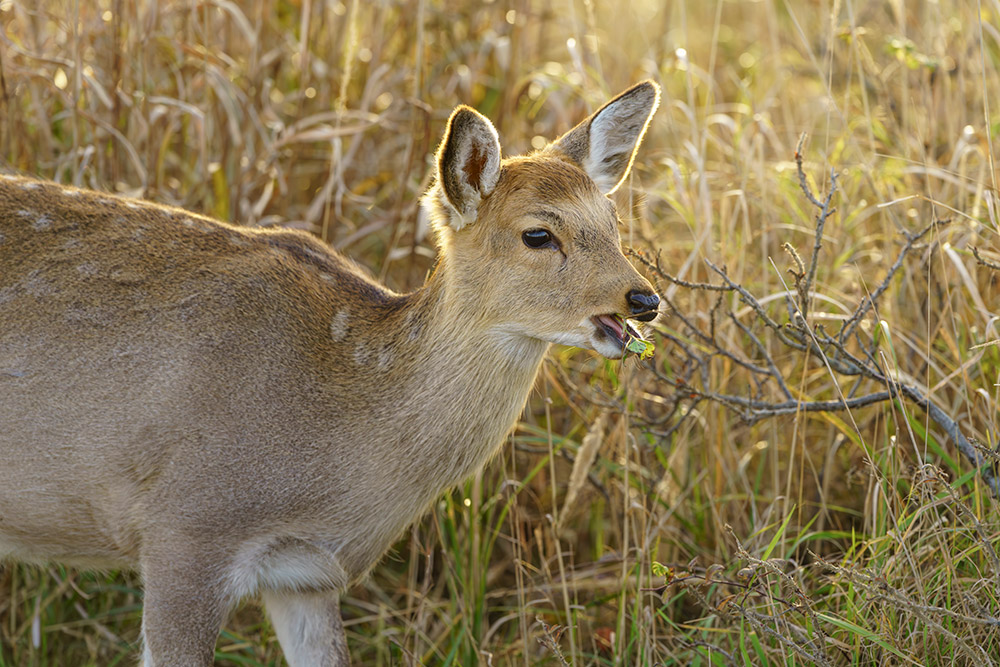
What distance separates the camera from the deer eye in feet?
11.3

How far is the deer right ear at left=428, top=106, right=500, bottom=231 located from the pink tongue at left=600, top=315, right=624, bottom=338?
55 centimetres

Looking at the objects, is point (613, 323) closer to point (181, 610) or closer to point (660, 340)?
point (181, 610)

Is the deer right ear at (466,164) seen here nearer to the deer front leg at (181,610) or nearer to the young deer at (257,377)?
the young deer at (257,377)

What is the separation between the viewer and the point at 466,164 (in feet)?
11.5

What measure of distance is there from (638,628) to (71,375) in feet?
6.54

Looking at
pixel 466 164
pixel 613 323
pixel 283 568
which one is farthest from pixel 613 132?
pixel 283 568

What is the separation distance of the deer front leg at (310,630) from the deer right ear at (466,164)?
53.4 inches

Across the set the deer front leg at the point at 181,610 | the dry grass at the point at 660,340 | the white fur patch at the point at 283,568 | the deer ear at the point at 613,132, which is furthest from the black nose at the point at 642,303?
the deer front leg at the point at 181,610

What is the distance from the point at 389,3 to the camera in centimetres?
591

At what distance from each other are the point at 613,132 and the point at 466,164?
2.21 feet

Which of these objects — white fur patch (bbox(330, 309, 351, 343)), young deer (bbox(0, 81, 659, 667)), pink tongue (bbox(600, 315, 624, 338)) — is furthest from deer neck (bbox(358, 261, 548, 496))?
pink tongue (bbox(600, 315, 624, 338))

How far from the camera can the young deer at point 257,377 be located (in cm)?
338

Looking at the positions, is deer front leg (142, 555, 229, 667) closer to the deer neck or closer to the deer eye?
the deer neck

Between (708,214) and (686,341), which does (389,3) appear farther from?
(686,341)
